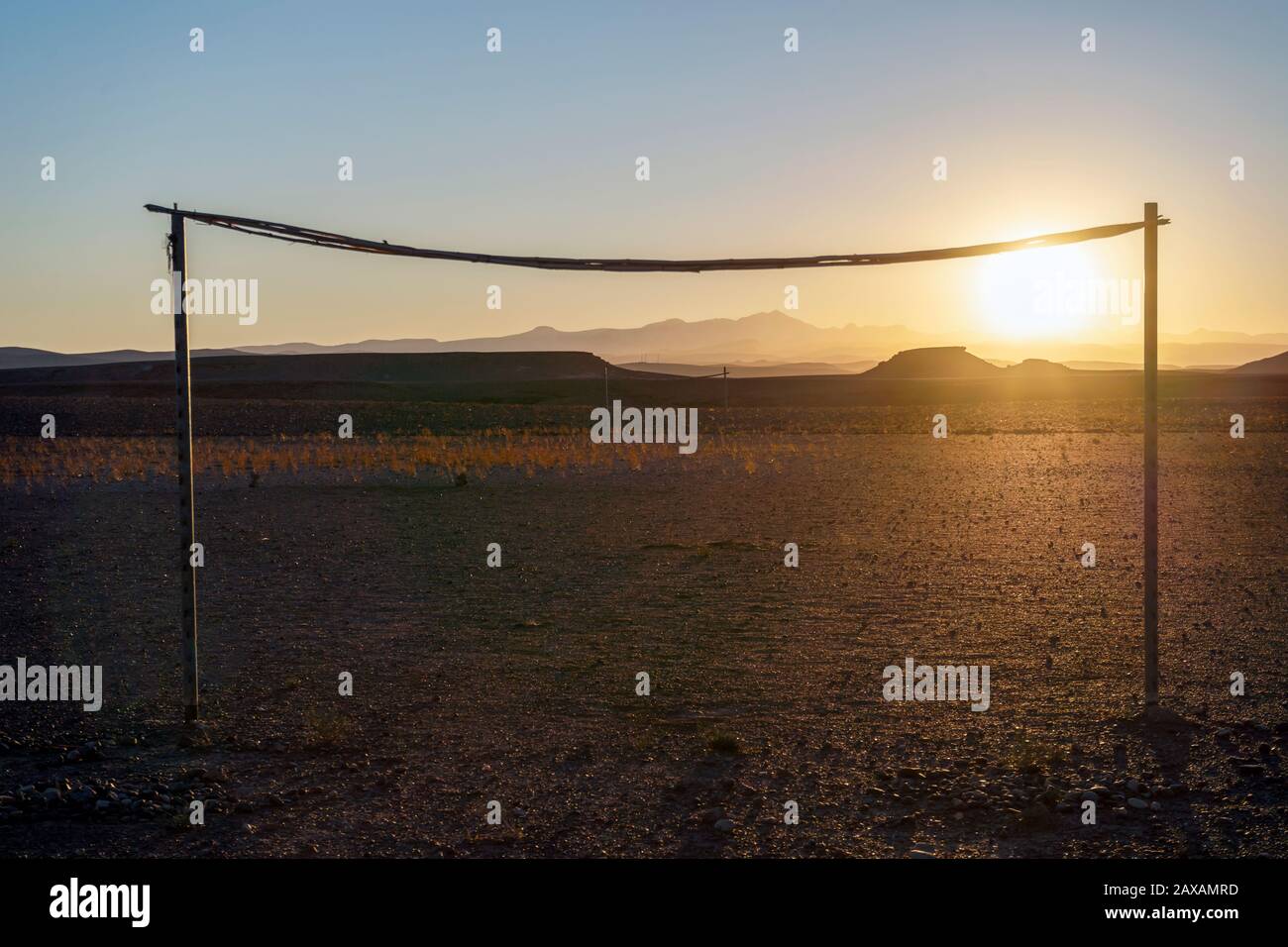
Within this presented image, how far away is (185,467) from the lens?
320 inches

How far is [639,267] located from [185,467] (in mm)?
3669

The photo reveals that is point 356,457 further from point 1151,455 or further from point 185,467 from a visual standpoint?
point 1151,455

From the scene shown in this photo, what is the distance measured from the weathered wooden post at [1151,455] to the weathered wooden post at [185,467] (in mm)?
6894

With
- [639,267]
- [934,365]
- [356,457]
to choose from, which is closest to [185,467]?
[639,267]

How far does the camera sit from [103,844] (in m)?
6.16

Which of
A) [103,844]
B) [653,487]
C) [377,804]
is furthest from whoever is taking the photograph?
[653,487]

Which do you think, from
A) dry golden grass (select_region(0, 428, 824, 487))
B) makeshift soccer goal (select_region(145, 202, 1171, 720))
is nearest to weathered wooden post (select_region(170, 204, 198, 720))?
makeshift soccer goal (select_region(145, 202, 1171, 720))

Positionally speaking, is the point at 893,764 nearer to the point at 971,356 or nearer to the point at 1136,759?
the point at 1136,759

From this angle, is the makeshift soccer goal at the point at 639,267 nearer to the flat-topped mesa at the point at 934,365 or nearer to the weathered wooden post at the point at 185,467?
the weathered wooden post at the point at 185,467

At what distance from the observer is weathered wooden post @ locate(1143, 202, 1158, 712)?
7871mm

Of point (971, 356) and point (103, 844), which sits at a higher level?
point (971, 356)
